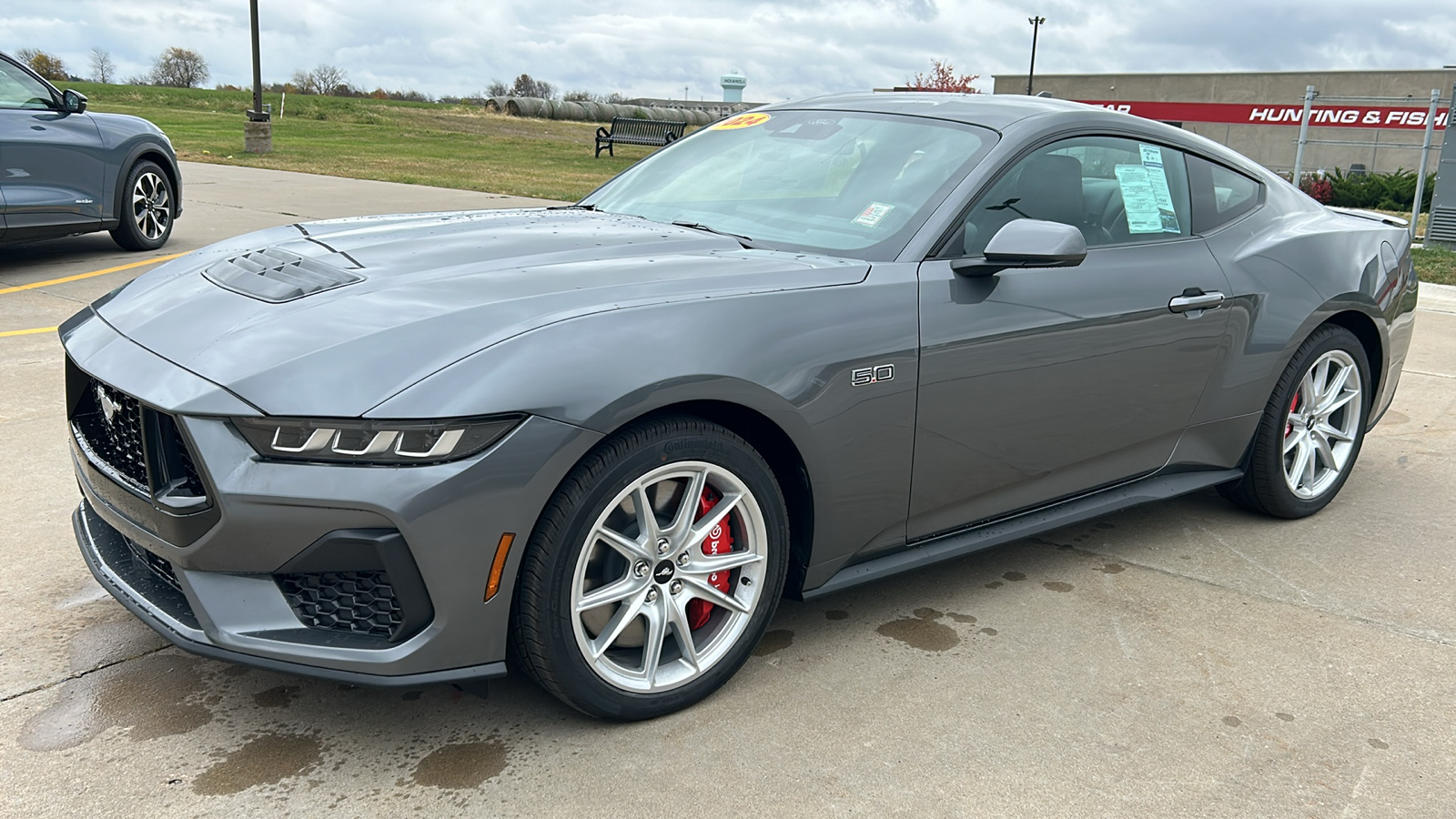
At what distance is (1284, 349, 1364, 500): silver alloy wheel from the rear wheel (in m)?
8.15

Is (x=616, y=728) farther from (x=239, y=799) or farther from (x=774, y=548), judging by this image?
(x=239, y=799)

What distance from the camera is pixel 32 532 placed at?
11.9 ft

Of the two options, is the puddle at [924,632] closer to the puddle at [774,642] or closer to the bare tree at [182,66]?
the puddle at [774,642]

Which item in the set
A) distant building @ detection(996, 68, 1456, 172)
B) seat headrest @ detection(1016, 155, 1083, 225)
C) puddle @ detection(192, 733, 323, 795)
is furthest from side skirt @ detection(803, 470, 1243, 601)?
distant building @ detection(996, 68, 1456, 172)

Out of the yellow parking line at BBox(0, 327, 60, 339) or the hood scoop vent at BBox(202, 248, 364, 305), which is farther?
the yellow parking line at BBox(0, 327, 60, 339)

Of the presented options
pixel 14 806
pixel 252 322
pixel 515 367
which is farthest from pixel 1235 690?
pixel 14 806

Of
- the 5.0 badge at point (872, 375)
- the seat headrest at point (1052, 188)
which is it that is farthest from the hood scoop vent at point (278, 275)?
the seat headrest at point (1052, 188)

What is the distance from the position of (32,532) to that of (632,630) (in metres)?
2.14

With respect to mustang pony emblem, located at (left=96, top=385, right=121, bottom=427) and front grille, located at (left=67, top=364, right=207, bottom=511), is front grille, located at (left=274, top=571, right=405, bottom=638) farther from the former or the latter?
mustang pony emblem, located at (left=96, top=385, right=121, bottom=427)

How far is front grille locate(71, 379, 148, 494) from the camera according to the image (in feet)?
8.19

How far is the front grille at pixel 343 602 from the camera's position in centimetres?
234

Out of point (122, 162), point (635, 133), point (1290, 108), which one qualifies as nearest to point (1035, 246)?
point (122, 162)

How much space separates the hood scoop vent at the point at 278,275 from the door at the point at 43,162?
5.83 m

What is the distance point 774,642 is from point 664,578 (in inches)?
23.8
